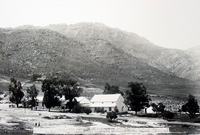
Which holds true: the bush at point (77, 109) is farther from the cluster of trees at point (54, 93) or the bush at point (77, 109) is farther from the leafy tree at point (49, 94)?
the leafy tree at point (49, 94)

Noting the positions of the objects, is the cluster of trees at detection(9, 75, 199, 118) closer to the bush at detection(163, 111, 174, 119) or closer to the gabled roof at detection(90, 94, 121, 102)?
the gabled roof at detection(90, 94, 121, 102)

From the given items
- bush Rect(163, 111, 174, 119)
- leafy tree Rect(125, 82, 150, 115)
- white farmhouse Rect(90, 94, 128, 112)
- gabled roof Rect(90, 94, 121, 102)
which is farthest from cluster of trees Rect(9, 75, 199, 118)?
bush Rect(163, 111, 174, 119)

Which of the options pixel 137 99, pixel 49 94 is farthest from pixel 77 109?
pixel 137 99

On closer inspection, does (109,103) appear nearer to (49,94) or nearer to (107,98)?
(107,98)

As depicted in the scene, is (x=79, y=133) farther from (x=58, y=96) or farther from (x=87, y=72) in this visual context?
(x=87, y=72)

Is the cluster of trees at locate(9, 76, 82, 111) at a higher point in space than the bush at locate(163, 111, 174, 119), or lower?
higher

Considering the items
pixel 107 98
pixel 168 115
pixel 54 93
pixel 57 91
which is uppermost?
pixel 57 91

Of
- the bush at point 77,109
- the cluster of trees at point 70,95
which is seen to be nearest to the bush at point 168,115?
the cluster of trees at point 70,95

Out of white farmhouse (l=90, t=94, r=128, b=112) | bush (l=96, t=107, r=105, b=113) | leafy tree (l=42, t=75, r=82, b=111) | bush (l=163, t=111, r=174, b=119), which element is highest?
leafy tree (l=42, t=75, r=82, b=111)

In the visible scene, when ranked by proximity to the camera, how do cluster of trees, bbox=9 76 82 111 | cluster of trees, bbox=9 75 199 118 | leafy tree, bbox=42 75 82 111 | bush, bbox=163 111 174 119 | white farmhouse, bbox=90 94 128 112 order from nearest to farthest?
bush, bbox=163 111 174 119 < cluster of trees, bbox=9 75 199 118 < leafy tree, bbox=42 75 82 111 < cluster of trees, bbox=9 76 82 111 < white farmhouse, bbox=90 94 128 112
